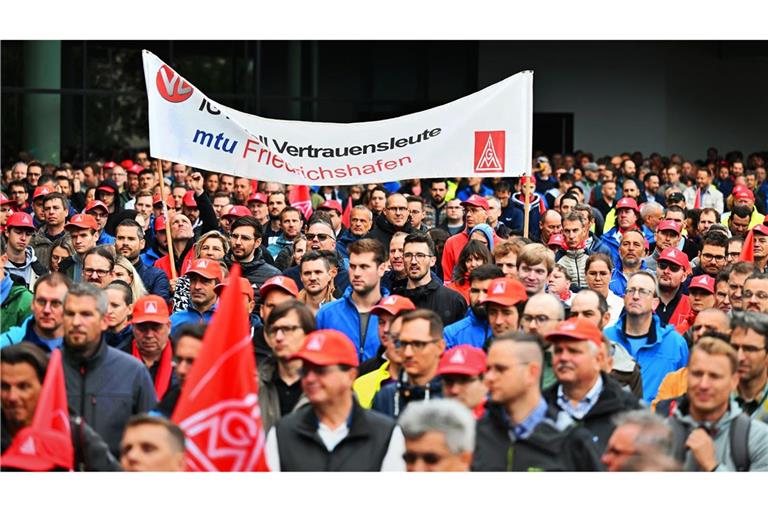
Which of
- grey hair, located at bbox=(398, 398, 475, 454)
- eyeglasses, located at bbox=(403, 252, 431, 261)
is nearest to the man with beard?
eyeglasses, located at bbox=(403, 252, 431, 261)

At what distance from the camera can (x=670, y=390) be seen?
8.46 meters

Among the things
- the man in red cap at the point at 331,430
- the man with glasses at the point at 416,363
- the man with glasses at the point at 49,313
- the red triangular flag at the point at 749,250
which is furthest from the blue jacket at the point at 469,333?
the red triangular flag at the point at 749,250

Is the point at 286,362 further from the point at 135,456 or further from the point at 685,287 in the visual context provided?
the point at 685,287

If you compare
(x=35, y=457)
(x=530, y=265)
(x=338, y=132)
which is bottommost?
(x=35, y=457)

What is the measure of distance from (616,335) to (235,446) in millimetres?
3780

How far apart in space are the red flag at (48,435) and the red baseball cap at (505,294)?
9.82 ft

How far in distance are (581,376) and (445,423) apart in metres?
1.35

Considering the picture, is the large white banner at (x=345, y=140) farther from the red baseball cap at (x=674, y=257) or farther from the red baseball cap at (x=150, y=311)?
the red baseball cap at (x=150, y=311)

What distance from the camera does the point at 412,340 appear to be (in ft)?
24.7

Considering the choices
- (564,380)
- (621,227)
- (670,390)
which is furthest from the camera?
(621,227)

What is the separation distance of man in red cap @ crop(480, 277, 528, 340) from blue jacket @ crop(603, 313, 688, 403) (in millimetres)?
639

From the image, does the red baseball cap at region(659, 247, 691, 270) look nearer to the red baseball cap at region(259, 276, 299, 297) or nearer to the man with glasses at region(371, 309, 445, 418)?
the red baseball cap at region(259, 276, 299, 297)

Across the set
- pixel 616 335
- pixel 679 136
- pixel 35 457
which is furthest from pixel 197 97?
pixel 679 136

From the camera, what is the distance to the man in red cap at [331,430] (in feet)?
21.5
